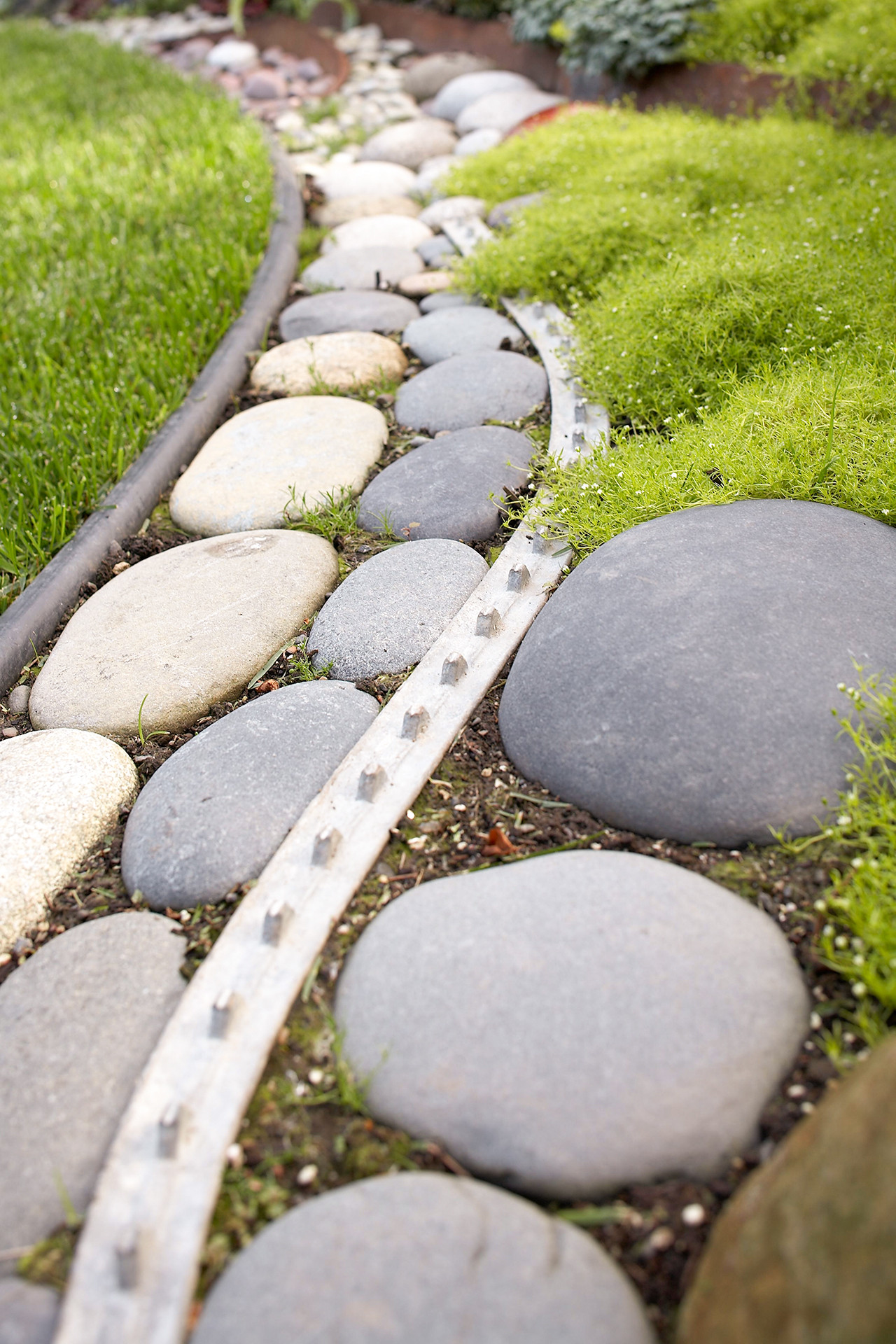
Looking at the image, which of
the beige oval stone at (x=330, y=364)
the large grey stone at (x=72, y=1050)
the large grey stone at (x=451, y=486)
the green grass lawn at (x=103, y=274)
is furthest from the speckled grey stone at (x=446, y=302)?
the large grey stone at (x=72, y=1050)

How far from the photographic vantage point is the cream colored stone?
466 centimetres

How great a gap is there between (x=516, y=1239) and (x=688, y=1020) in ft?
1.25

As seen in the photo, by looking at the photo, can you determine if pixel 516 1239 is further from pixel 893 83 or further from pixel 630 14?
pixel 630 14

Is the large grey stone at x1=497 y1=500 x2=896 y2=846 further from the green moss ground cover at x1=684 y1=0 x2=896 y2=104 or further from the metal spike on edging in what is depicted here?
the green moss ground cover at x1=684 y1=0 x2=896 y2=104

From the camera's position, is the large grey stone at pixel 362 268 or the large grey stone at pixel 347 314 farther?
the large grey stone at pixel 362 268

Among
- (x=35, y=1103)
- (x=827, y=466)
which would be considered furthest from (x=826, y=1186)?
(x=827, y=466)

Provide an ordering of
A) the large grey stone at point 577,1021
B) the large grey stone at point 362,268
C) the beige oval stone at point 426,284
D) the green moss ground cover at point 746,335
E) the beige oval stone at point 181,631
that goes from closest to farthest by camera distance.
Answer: the large grey stone at point 577,1021
the green moss ground cover at point 746,335
the beige oval stone at point 181,631
the beige oval stone at point 426,284
the large grey stone at point 362,268

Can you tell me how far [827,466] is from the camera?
227 cm

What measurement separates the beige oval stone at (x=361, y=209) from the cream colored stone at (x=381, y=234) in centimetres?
20

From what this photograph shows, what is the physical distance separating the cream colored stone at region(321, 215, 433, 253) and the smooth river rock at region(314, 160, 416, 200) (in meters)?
0.62

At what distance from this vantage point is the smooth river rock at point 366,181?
17.7 ft

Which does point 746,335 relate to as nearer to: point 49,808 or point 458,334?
point 458,334

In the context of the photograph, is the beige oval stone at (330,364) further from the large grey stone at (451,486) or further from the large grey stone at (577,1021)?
the large grey stone at (577,1021)

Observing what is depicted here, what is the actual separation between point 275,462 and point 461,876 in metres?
1.74
